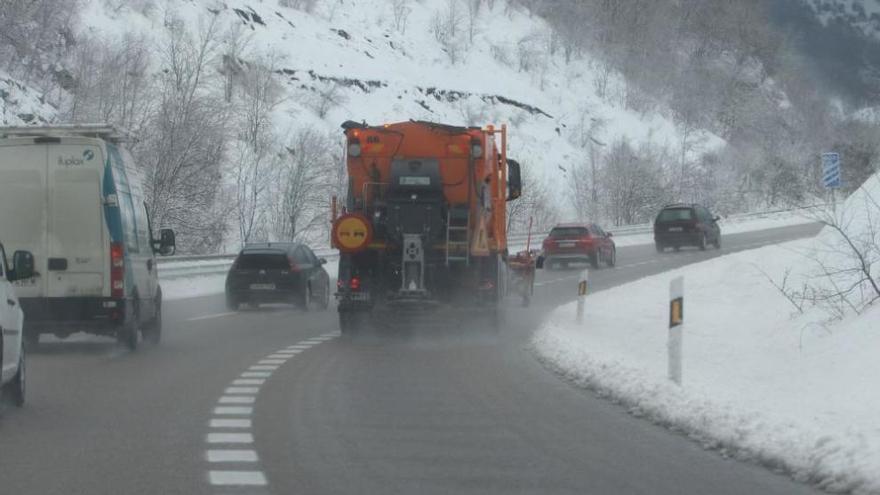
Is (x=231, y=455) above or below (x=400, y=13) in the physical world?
below

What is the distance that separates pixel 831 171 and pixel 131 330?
1247cm

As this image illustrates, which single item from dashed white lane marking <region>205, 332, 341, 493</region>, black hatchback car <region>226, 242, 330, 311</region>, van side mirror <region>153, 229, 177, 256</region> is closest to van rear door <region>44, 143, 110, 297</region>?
dashed white lane marking <region>205, 332, 341, 493</region>

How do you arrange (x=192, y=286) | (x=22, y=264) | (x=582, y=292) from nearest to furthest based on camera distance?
(x=22, y=264), (x=582, y=292), (x=192, y=286)

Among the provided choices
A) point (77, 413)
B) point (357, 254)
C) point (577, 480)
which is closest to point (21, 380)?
point (77, 413)

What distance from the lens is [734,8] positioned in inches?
5586

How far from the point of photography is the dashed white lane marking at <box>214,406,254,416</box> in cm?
A: 1261

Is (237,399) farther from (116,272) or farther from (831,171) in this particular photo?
(831,171)

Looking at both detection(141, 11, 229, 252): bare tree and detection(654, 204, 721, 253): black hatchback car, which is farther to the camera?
detection(141, 11, 229, 252): bare tree

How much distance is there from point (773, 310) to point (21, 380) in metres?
15.4

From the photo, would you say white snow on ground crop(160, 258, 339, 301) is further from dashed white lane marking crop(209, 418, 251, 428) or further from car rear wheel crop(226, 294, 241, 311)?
dashed white lane marking crop(209, 418, 251, 428)

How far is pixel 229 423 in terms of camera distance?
39.3ft

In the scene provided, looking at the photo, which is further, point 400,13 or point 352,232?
point 400,13

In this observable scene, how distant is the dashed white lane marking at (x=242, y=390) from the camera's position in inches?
566

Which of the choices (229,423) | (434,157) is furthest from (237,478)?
(434,157)
